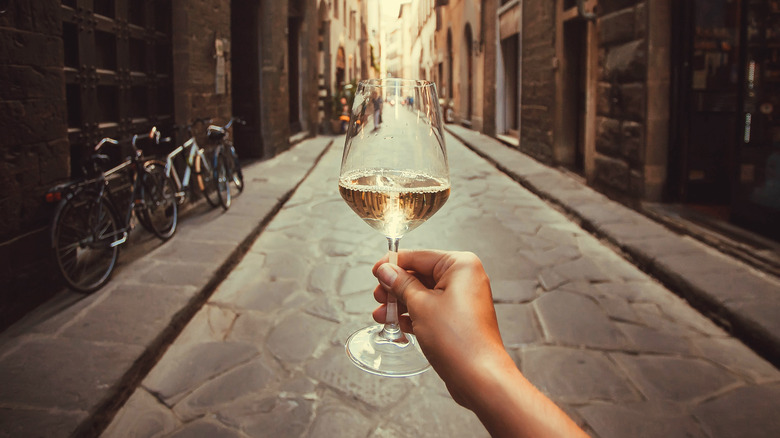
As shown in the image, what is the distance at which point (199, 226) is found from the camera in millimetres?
5453

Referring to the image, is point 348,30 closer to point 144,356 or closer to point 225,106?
point 225,106

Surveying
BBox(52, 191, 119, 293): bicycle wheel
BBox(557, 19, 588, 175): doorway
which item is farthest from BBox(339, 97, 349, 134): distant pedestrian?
BBox(52, 191, 119, 293): bicycle wheel

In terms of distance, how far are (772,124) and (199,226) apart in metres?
A: 4.63

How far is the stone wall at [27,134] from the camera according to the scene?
10.5 ft

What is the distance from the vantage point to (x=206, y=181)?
247 inches

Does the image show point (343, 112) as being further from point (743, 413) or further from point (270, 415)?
point (743, 413)

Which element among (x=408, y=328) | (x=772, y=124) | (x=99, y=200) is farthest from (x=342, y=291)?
(x=772, y=124)

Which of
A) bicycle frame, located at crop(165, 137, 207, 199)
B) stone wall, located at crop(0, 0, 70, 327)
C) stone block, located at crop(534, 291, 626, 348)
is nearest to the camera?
stone block, located at crop(534, 291, 626, 348)

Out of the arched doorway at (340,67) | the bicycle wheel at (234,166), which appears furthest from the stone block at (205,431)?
the arched doorway at (340,67)

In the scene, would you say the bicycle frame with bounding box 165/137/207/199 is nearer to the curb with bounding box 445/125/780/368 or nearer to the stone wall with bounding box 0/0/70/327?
the stone wall with bounding box 0/0/70/327

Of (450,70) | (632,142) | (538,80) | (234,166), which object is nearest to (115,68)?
(234,166)

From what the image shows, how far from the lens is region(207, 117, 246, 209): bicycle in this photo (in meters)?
6.16

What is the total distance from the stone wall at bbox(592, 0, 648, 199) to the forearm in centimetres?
570

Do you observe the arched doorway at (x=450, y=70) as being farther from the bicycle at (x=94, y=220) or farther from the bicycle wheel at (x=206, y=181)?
the bicycle at (x=94, y=220)
